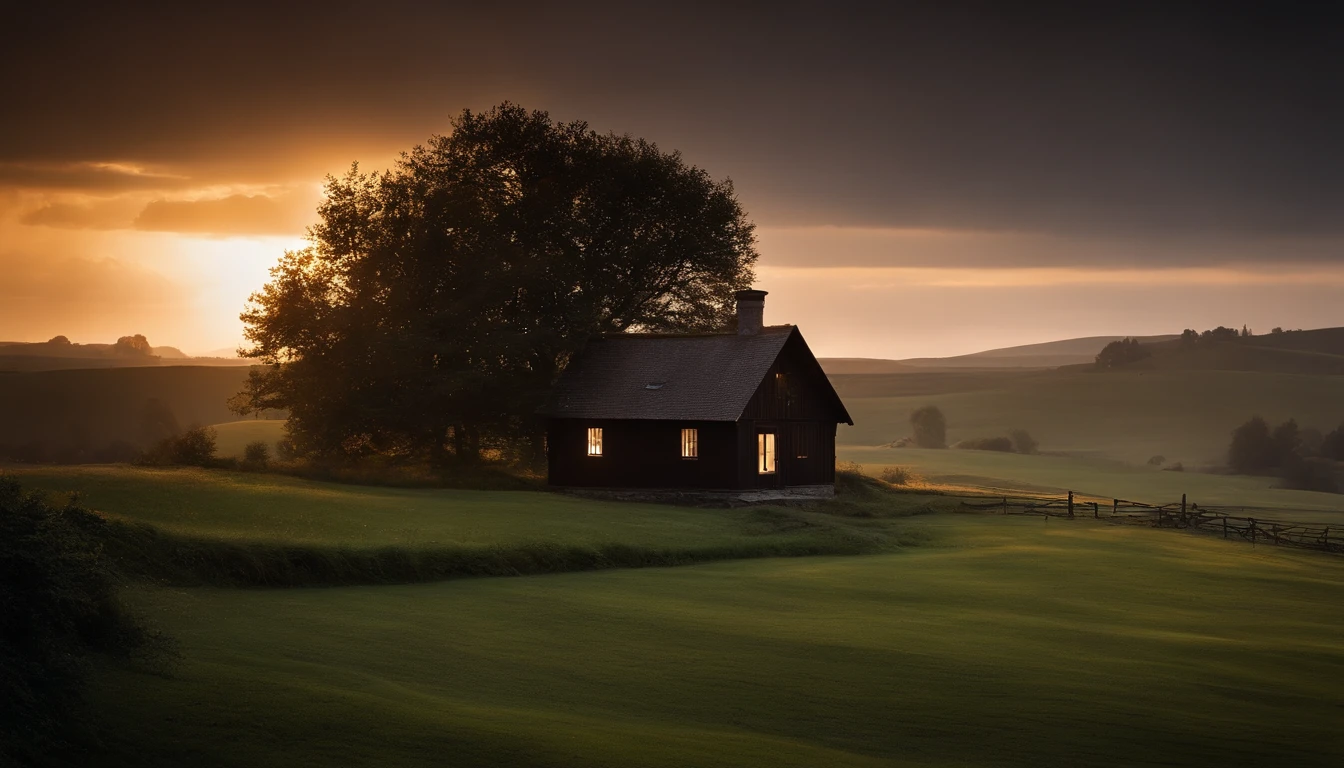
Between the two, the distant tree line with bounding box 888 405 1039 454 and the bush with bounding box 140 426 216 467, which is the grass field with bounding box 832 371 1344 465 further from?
the bush with bounding box 140 426 216 467

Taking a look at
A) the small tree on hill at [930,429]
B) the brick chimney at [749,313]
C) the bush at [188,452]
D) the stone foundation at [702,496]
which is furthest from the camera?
the small tree on hill at [930,429]

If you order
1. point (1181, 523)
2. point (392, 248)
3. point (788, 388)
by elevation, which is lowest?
point (1181, 523)

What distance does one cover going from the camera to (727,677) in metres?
18.9

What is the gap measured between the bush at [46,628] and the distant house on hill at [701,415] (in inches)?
1436

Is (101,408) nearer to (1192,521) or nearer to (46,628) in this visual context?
(1192,521)

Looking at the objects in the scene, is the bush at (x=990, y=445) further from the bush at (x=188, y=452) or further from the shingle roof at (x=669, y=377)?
the bush at (x=188, y=452)

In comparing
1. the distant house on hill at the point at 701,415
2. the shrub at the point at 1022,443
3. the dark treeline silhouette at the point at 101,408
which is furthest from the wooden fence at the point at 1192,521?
the shrub at the point at 1022,443

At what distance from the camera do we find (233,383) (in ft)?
457

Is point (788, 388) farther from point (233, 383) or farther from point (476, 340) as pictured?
point (233, 383)

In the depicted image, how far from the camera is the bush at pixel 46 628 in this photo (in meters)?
12.1

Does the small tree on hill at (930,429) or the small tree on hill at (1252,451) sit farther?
the small tree on hill at (930,429)

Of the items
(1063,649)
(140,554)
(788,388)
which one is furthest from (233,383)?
(1063,649)

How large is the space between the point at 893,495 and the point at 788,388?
442 inches

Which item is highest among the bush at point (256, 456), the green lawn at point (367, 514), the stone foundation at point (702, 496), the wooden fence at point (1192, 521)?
the bush at point (256, 456)
